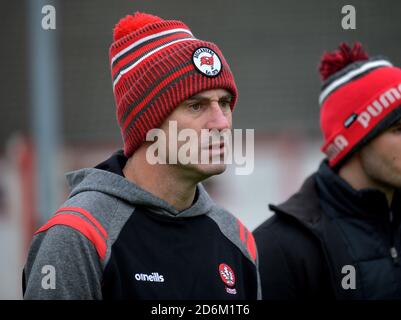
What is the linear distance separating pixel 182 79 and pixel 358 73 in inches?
61.7

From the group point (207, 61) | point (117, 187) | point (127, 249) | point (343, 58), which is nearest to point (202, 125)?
point (207, 61)

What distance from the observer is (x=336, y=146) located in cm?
474

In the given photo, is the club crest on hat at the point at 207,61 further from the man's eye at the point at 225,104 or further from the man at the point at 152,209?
the man's eye at the point at 225,104

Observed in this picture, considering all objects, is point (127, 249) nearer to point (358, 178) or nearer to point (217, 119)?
point (217, 119)

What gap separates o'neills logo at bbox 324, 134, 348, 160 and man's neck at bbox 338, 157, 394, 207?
3.2 inches

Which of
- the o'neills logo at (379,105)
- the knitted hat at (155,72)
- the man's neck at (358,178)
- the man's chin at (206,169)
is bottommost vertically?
the man's neck at (358,178)

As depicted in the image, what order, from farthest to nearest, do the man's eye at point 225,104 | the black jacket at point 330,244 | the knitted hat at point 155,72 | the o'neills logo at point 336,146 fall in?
the o'neills logo at point 336,146 → the black jacket at point 330,244 → the man's eye at point 225,104 → the knitted hat at point 155,72

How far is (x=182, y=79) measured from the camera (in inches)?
138

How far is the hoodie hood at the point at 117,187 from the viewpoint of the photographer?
3.39 m

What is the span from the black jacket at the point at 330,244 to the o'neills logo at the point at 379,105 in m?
0.34

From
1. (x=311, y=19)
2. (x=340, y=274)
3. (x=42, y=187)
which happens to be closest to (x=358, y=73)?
(x=340, y=274)

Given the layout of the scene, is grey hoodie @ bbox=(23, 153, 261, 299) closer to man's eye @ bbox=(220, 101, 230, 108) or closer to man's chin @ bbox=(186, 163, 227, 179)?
man's chin @ bbox=(186, 163, 227, 179)

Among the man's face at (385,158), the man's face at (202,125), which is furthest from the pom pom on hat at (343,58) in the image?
the man's face at (202,125)

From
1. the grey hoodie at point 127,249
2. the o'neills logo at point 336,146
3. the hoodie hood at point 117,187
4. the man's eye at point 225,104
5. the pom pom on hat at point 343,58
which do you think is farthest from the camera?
the pom pom on hat at point 343,58
